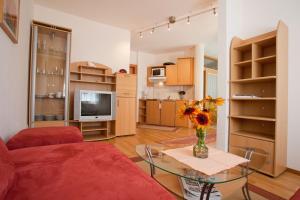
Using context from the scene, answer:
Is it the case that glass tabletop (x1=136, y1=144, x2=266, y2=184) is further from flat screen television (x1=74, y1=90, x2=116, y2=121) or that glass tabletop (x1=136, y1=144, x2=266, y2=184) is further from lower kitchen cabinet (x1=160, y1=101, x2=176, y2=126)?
lower kitchen cabinet (x1=160, y1=101, x2=176, y2=126)

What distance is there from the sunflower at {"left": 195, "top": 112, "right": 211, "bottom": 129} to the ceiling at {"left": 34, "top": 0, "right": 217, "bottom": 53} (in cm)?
266

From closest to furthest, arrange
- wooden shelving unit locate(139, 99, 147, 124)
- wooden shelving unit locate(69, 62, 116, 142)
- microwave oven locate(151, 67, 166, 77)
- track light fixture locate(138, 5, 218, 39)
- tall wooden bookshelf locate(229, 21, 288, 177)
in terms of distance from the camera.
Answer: tall wooden bookshelf locate(229, 21, 288, 177)
track light fixture locate(138, 5, 218, 39)
wooden shelving unit locate(69, 62, 116, 142)
microwave oven locate(151, 67, 166, 77)
wooden shelving unit locate(139, 99, 147, 124)

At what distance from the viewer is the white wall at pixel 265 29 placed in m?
2.14

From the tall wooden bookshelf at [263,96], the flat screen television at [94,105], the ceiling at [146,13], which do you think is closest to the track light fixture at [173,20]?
the ceiling at [146,13]

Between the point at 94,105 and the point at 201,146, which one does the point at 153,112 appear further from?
the point at 201,146

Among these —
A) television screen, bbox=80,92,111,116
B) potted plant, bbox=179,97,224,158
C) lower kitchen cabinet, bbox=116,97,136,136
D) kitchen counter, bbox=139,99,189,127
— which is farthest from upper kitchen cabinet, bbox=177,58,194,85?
potted plant, bbox=179,97,224,158

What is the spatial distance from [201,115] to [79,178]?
0.88 metres

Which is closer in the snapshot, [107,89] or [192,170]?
[192,170]

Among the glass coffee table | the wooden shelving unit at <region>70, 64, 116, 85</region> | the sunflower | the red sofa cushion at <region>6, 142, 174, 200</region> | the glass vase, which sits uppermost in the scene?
the wooden shelving unit at <region>70, 64, 116, 85</region>

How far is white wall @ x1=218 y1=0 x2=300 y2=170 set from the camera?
2.14m

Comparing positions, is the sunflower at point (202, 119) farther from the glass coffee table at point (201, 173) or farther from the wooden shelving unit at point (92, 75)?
the wooden shelving unit at point (92, 75)

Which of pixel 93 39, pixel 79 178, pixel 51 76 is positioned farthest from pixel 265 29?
pixel 51 76

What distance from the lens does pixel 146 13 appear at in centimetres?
346

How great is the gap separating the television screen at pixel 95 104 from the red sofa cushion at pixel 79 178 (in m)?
2.16
